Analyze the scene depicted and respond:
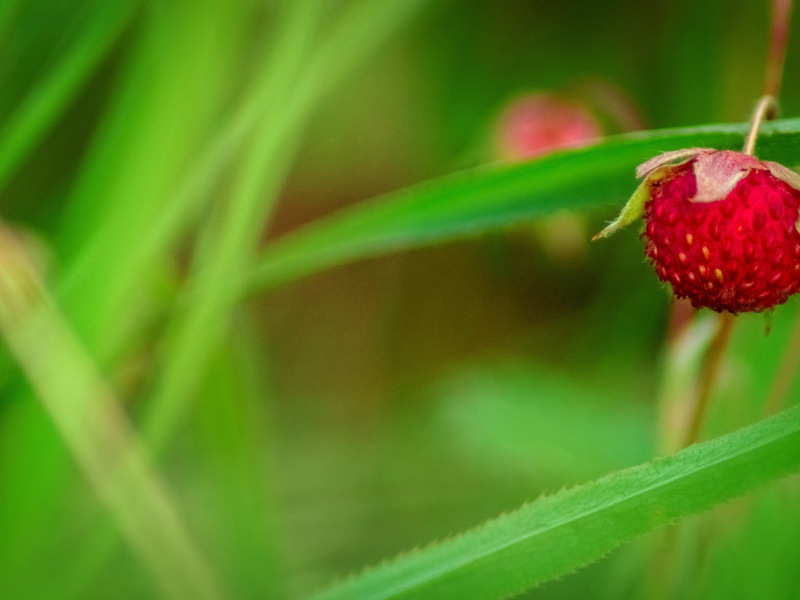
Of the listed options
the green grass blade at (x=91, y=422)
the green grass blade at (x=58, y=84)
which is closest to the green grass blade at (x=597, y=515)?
the green grass blade at (x=91, y=422)

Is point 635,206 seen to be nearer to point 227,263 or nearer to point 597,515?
point 597,515

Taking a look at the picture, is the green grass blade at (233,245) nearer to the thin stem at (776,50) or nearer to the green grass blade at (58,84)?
the green grass blade at (58,84)

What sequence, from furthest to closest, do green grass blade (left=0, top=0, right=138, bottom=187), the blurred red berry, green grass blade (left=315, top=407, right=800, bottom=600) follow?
1. the blurred red berry
2. green grass blade (left=0, top=0, right=138, bottom=187)
3. green grass blade (left=315, top=407, right=800, bottom=600)

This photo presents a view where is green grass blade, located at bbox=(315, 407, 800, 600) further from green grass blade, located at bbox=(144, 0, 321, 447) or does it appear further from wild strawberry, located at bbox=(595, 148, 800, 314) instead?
green grass blade, located at bbox=(144, 0, 321, 447)

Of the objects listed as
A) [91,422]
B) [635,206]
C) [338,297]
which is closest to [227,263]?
[91,422]

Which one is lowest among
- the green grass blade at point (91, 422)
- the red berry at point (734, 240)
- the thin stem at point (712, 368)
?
the green grass blade at point (91, 422)

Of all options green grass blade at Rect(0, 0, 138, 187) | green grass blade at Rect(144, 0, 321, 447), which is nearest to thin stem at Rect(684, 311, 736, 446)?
green grass blade at Rect(144, 0, 321, 447)
